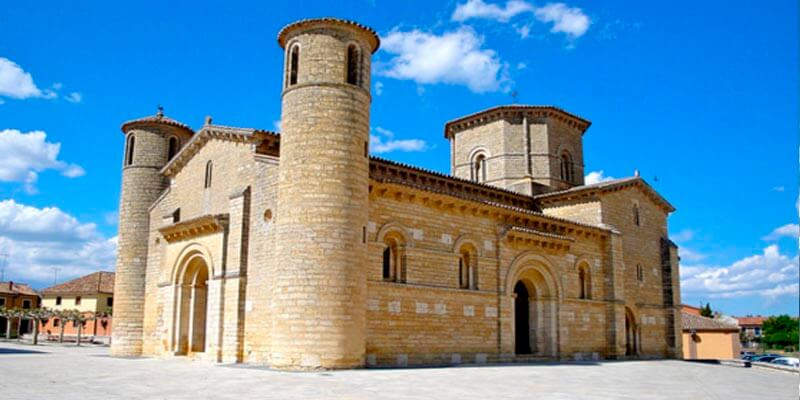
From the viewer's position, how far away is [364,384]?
46.1 ft

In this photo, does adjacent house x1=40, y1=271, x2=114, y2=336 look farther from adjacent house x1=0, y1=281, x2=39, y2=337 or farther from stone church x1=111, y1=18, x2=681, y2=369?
stone church x1=111, y1=18, x2=681, y2=369

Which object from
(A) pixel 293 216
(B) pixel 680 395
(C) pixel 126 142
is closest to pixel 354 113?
(A) pixel 293 216

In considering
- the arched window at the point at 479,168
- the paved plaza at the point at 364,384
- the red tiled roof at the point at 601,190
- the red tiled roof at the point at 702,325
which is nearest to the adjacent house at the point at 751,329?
the red tiled roof at the point at 702,325

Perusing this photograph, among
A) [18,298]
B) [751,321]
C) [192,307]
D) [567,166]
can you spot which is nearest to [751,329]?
[751,321]

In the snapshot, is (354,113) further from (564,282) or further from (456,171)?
(456,171)

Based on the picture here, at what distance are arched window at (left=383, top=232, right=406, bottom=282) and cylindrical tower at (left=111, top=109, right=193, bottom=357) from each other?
12.0 meters

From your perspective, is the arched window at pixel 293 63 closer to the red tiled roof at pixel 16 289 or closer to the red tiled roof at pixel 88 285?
the red tiled roof at pixel 88 285

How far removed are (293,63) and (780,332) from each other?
88.0m

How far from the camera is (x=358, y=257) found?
62.7ft

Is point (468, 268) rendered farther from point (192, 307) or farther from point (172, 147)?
point (172, 147)

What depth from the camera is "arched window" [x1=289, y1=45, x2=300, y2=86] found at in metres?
20.5

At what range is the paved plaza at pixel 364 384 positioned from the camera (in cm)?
1212

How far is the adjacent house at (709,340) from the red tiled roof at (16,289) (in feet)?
206

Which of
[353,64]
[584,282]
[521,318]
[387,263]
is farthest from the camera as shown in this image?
[584,282]
